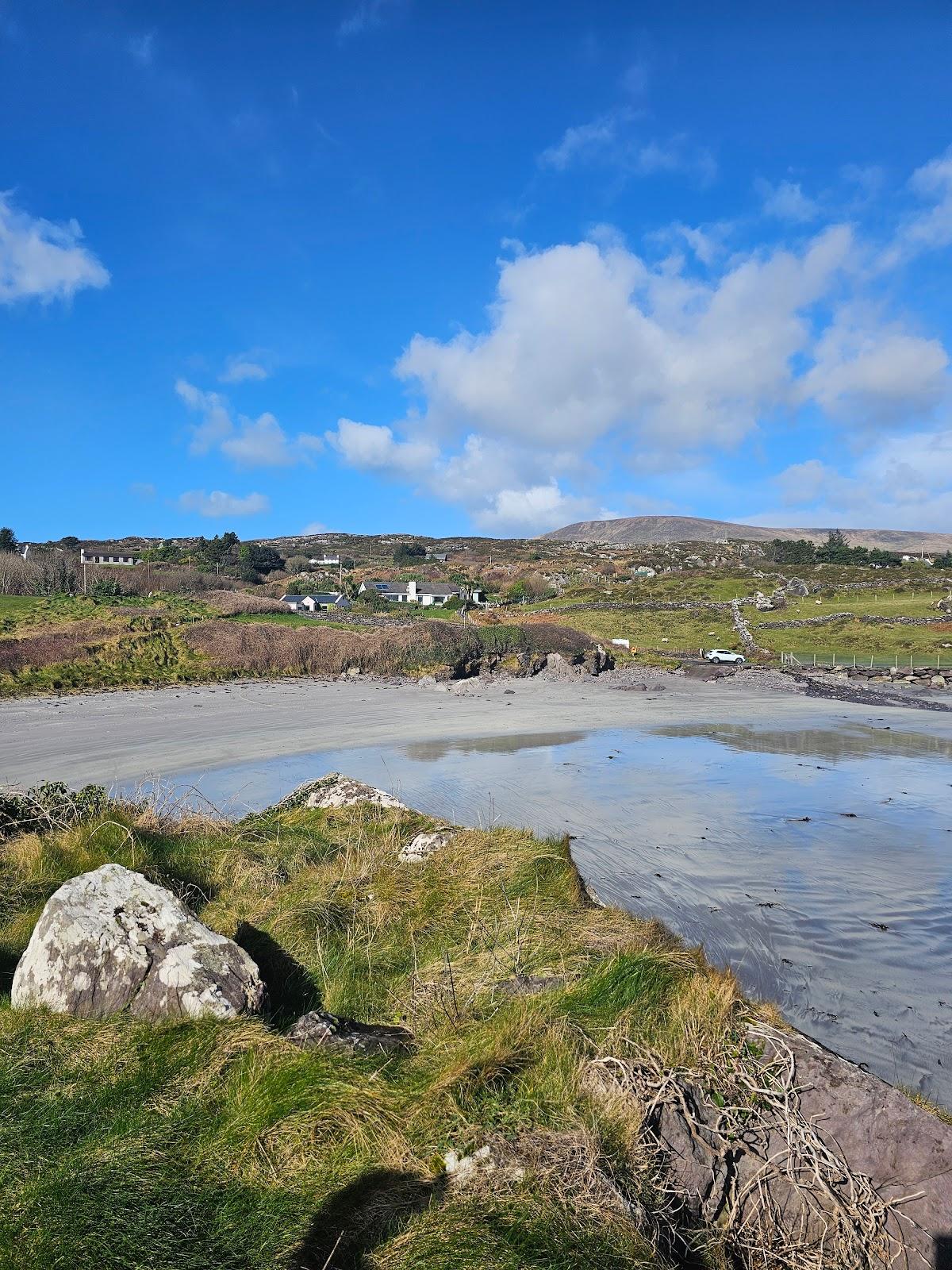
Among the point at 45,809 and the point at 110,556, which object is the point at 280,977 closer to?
the point at 45,809

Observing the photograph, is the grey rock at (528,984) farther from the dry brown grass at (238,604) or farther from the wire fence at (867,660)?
the dry brown grass at (238,604)

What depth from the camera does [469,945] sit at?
650 cm

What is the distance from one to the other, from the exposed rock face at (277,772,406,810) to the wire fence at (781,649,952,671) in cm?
4215

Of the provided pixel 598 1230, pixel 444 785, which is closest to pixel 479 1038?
pixel 598 1230

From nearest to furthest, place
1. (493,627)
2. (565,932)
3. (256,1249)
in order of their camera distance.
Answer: (256,1249) < (565,932) < (493,627)

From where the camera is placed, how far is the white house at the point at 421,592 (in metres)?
79.0

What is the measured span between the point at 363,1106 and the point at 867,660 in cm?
5321

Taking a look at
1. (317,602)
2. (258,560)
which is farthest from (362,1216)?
(258,560)

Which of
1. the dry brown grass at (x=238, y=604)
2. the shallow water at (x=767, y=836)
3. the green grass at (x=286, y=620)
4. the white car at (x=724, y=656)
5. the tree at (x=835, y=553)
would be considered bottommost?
the shallow water at (x=767, y=836)

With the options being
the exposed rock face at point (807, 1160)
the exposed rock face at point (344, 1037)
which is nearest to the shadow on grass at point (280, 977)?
the exposed rock face at point (344, 1037)

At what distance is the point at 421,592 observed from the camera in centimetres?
8331

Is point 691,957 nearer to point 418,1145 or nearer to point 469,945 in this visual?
point 469,945

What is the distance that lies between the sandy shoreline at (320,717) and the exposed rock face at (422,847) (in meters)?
10.6

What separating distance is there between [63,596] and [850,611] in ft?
205
